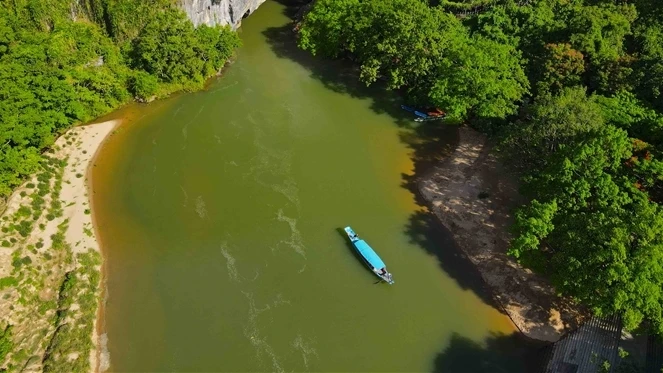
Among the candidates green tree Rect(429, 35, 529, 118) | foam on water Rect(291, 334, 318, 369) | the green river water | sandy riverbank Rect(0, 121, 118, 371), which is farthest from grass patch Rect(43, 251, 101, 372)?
green tree Rect(429, 35, 529, 118)

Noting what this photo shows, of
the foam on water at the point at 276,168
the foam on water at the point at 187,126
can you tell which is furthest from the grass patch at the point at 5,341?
the foam on water at the point at 187,126

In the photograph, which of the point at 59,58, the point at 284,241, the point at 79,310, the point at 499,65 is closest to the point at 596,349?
the point at 284,241

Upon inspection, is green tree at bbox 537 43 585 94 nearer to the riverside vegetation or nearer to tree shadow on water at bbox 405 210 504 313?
tree shadow on water at bbox 405 210 504 313

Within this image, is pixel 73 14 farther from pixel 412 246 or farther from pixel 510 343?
pixel 510 343

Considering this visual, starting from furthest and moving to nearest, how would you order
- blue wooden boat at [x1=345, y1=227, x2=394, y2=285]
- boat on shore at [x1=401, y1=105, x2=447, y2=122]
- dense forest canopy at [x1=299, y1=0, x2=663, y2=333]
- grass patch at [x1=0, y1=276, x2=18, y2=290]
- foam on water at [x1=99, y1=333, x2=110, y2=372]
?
1. boat on shore at [x1=401, y1=105, x2=447, y2=122]
2. blue wooden boat at [x1=345, y1=227, x2=394, y2=285]
3. grass patch at [x1=0, y1=276, x2=18, y2=290]
4. foam on water at [x1=99, y1=333, x2=110, y2=372]
5. dense forest canopy at [x1=299, y1=0, x2=663, y2=333]

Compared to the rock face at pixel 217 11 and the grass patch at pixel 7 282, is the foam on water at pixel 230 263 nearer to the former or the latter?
the grass patch at pixel 7 282

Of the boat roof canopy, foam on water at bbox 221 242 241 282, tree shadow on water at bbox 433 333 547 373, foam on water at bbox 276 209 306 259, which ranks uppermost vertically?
the boat roof canopy
